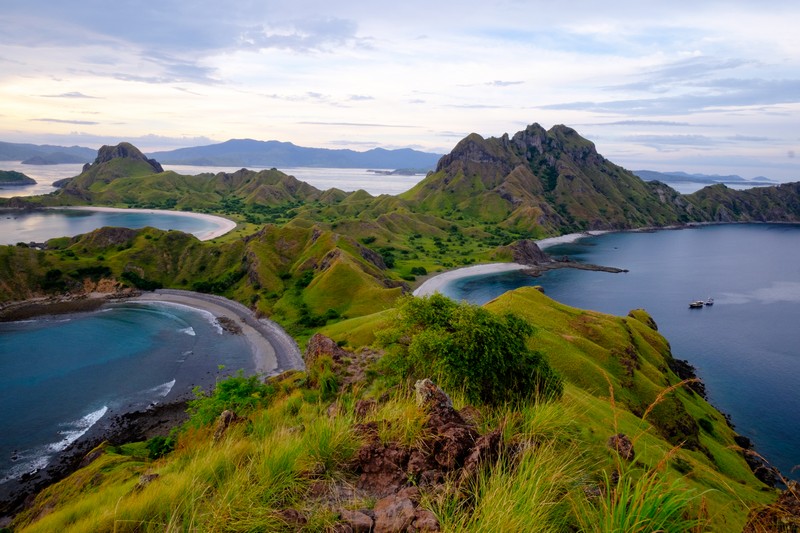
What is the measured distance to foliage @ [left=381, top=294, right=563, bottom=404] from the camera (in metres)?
26.5

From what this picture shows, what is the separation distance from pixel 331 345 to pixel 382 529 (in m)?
46.3

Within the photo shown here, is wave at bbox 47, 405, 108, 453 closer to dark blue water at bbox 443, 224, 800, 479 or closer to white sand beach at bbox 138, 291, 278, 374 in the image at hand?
white sand beach at bbox 138, 291, 278, 374

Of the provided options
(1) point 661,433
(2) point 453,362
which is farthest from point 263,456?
(1) point 661,433

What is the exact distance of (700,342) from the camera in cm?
10906

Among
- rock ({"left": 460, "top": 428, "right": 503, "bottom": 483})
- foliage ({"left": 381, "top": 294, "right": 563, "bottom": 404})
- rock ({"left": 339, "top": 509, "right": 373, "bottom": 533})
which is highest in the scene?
rock ({"left": 460, "top": 428, "right": 503, "bottom": 483})

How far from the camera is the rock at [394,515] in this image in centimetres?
695

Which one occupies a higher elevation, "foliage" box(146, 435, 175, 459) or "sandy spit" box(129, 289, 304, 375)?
"foliage" box(146, 435, 175, 459)

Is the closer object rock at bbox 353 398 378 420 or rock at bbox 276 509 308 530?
rock at bbox 276 509 308 530

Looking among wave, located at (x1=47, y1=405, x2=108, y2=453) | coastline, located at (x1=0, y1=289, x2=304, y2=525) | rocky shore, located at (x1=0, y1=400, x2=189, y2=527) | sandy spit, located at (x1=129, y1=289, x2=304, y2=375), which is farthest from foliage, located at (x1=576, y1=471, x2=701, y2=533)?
sandy spit, located at (x1=129, y1=289, x2=304, y2=375)

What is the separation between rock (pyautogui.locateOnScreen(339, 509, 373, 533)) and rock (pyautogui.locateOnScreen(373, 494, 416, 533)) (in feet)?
0.52

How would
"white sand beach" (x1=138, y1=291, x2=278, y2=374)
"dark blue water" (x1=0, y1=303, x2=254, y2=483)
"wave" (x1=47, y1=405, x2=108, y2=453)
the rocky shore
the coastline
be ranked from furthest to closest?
1. "white sand beach" (x1=138, y1=291, x2=278, y2=374)
2. "dark blue water" (x1=0, y1=303, x2=254, y2=483)
3. "wave" (x1=47, y1=405, x2=108, y2=453)
4. the coastline
5. the rocky shore

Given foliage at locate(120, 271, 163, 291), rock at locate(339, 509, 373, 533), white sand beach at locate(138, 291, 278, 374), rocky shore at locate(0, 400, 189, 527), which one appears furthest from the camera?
foliage at locate(120, 271, 163, 291)

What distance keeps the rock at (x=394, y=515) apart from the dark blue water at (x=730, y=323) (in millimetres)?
74068

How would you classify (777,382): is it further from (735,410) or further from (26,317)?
(26,317)
